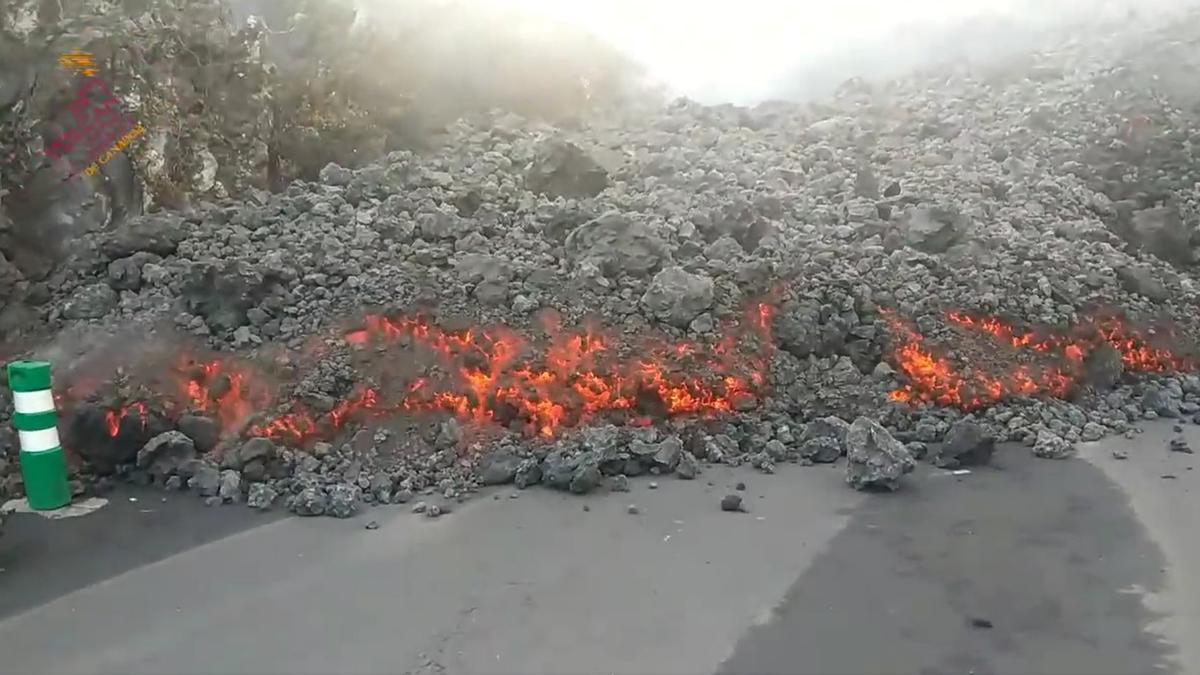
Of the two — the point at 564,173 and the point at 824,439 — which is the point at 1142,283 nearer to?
the point at 824,439

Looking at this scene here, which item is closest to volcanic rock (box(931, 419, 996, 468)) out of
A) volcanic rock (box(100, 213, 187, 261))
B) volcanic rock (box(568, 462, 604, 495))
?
volcanic rock (box(568, 462, 604, 495))

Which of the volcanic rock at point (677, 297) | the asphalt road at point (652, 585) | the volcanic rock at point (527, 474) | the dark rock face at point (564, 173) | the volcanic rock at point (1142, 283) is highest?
the dark rock face at point (564, 173)

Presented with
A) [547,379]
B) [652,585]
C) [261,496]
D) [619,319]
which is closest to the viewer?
[652,585]

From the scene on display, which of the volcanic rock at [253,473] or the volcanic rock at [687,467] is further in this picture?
the volcanic rock at [687,467]

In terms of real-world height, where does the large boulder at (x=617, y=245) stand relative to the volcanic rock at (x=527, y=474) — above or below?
above

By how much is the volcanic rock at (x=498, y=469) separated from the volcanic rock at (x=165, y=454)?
1.49 metres

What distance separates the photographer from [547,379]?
6.05 meters

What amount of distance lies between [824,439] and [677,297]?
1.23 metres

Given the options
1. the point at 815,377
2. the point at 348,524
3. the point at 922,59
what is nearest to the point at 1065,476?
the point at 815,377

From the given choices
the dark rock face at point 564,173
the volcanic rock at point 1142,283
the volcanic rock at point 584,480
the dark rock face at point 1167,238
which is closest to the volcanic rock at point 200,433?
the volcanic rock at point 584,480

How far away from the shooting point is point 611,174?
26.8ft

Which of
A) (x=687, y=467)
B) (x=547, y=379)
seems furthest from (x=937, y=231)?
(x=547, y=379)

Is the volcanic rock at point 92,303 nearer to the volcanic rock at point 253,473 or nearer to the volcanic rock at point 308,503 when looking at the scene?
the volcanic rock at point 253,473

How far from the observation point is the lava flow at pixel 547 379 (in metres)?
5.90
